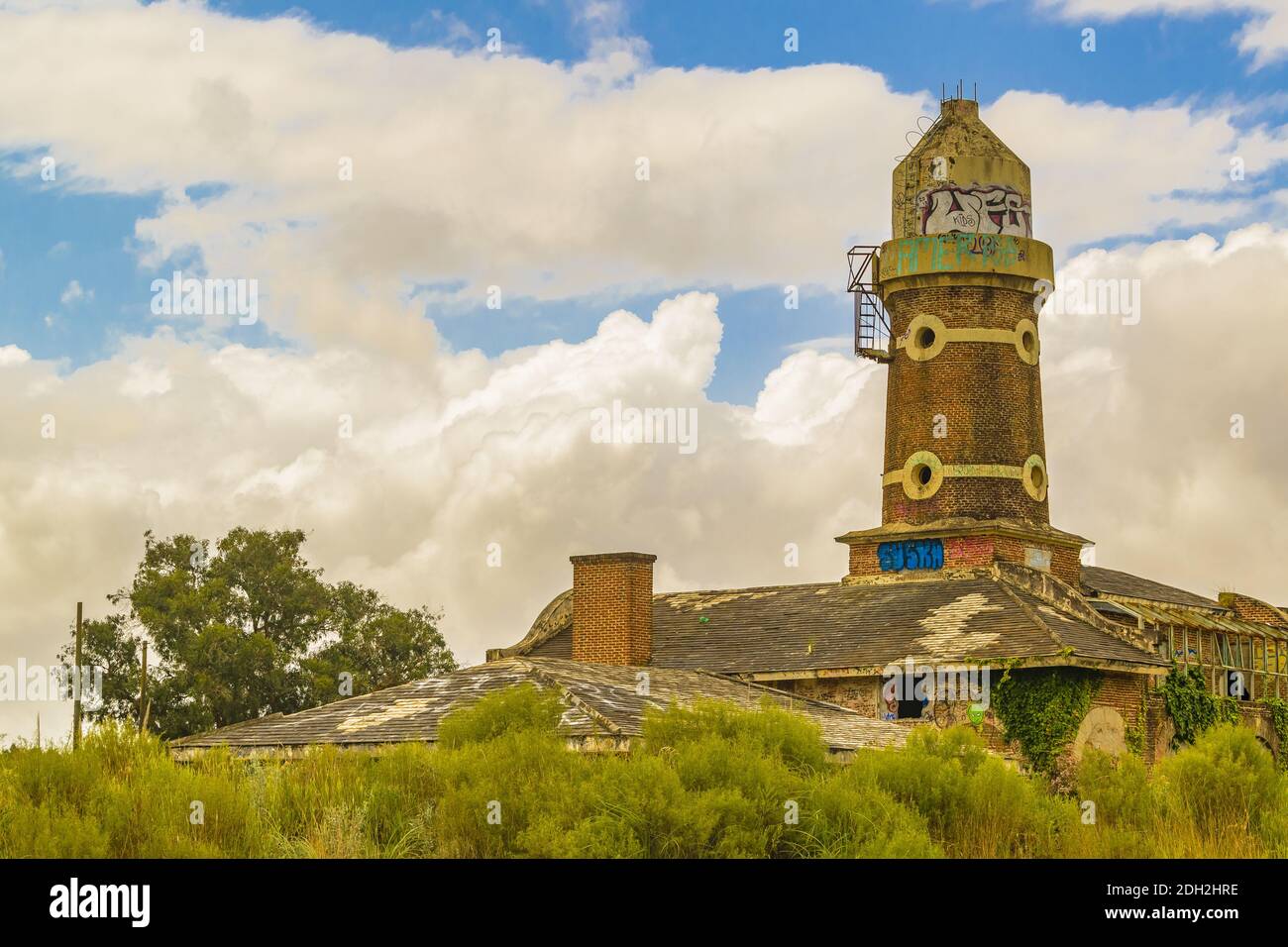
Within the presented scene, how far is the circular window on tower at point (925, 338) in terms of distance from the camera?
146ft

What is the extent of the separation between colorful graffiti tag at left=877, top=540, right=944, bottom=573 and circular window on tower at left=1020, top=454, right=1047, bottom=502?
2.89 metres

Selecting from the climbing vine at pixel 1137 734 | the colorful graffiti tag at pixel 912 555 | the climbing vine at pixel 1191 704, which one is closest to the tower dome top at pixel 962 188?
the colorful graffiti tag at pixel 912 555

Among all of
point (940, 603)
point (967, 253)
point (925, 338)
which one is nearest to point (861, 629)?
point (940, 603)

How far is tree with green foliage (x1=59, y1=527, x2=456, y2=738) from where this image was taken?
54531 mm

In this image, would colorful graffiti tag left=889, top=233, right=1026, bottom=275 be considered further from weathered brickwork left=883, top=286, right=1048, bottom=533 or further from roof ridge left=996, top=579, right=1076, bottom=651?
roof ridge left=996, top=579, right=1076, bottom=651

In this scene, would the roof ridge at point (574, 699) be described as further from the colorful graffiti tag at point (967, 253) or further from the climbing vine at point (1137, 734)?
the colorful graffiti tag at point (967, 253)

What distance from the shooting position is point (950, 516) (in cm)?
4362

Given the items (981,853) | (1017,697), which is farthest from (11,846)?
(1017,697)

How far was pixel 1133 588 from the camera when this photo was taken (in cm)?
4428

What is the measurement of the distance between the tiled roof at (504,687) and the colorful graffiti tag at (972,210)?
49.6 feet

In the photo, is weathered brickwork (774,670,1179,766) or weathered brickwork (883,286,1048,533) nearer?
weathered brickwork (774,670,1179,766)

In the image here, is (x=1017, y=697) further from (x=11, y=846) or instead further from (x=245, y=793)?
(x=11, y=846)

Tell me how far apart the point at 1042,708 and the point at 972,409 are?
37.6 feet

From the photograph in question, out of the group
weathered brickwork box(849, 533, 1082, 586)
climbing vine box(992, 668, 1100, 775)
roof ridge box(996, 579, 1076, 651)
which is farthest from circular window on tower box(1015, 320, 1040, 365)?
climbing vine box(992, 668, 1100, 775)
